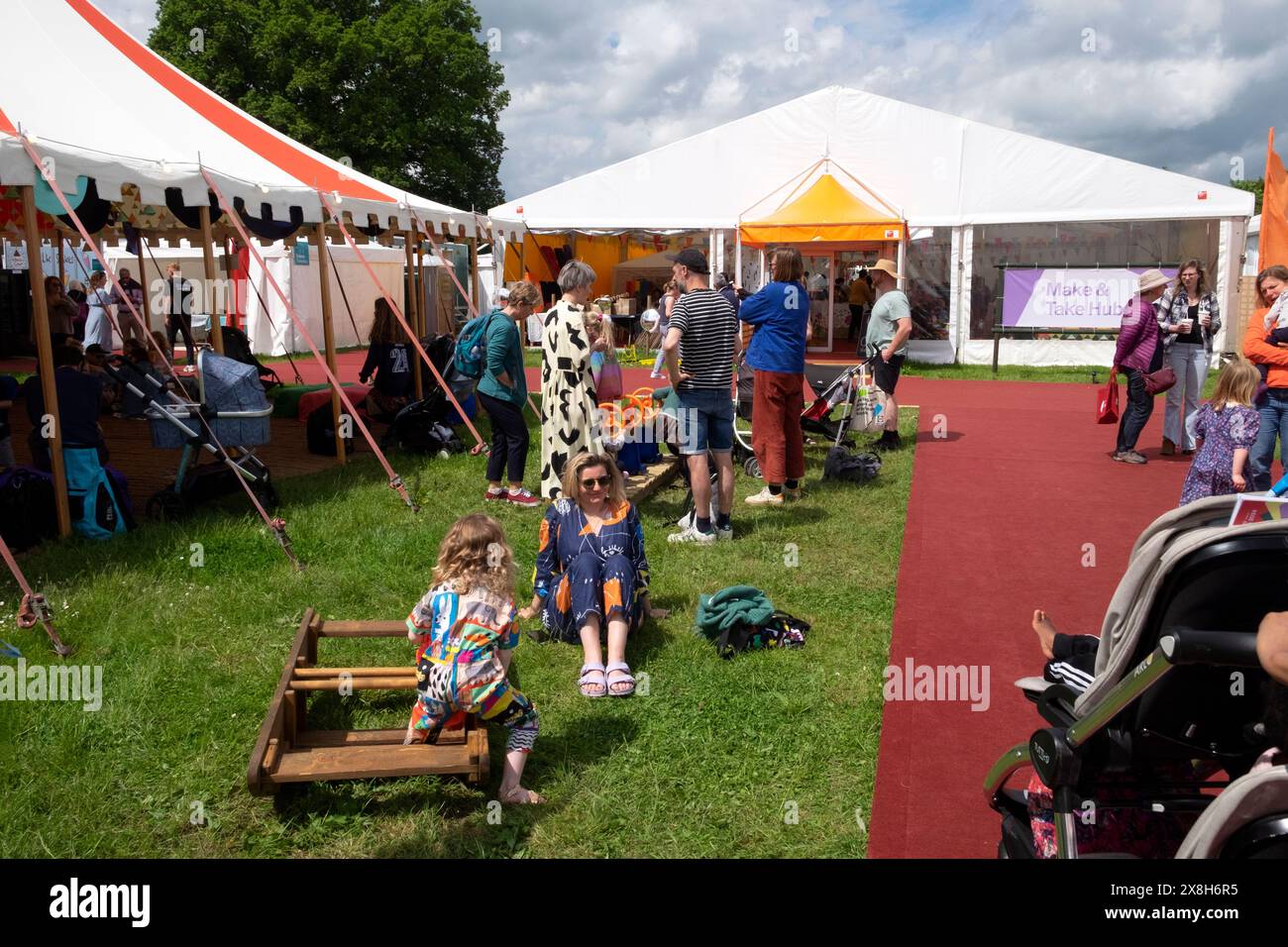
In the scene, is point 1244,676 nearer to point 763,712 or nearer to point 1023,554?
point 763,712

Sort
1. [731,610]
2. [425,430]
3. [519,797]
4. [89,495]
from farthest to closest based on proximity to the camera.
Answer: [425,430]
[89,495]
[731,610]
[519,797]

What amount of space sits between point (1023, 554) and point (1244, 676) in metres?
4.82

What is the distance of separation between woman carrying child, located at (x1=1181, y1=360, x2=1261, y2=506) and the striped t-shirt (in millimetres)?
3079

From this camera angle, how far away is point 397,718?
434cm

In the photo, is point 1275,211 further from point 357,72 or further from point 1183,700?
point 357,72

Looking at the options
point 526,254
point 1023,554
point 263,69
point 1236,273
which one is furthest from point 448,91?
point 1023,554

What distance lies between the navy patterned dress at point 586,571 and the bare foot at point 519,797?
3.78 feet

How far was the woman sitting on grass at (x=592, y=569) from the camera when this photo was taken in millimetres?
4652

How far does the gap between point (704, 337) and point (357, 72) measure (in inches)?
1407

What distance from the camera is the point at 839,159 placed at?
20.7 m

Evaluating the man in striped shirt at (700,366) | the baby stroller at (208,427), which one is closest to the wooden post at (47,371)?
the baby stroller at (208,427)

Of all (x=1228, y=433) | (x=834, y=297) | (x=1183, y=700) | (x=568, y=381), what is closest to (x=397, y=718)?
(x=1183, y=700)

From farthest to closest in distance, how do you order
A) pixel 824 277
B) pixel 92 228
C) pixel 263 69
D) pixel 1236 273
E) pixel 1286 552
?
pixel 263 69 < pixel 824 277 < pixel 1236 273 < pixel 92 228 < pixel 1286 552

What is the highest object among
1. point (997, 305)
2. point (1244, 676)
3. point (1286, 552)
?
point (997, 305)
